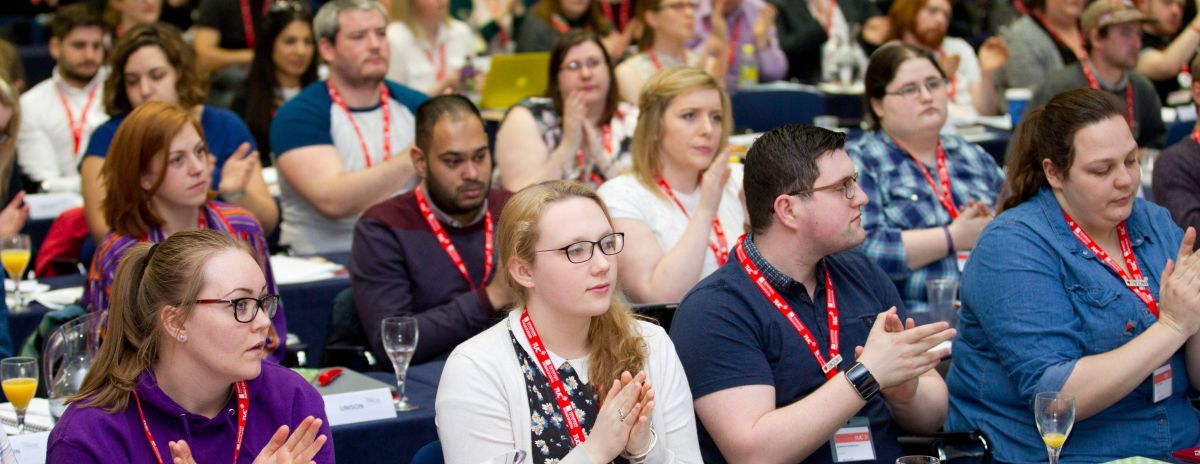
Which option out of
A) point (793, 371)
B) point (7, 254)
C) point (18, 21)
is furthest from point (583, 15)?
point (793, 371)

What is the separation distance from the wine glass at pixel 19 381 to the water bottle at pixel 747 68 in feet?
16.9

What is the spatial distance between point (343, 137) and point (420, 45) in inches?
78.8

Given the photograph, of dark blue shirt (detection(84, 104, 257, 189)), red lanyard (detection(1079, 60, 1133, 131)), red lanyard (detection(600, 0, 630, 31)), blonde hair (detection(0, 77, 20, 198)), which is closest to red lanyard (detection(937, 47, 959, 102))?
red lanyard (detection(1079, 60, 1133, 131))

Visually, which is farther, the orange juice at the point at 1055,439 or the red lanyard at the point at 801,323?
the red lanyard at the point at 801,323

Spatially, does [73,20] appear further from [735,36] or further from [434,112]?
[735,36]

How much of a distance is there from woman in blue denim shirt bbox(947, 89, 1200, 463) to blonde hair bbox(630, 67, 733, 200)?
3.85 feet

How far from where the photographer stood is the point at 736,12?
7.89 meters

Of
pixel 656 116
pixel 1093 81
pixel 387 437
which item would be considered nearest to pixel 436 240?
pixel 656 116

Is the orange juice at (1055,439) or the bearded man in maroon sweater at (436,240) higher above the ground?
the bearded man in maroon sweater at (436,240)

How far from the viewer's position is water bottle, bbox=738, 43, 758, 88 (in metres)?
7.76

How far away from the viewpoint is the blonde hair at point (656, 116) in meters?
4.11

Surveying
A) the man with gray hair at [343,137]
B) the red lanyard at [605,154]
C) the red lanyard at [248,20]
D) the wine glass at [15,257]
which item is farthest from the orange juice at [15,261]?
the red lanyard at [248,20]

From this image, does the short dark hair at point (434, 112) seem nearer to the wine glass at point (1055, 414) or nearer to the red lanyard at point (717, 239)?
the red lanyard at point (717, 239)

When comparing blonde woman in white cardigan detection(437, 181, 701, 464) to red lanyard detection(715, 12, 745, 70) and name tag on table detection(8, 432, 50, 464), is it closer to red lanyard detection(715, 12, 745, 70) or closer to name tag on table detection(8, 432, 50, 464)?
name tag on table detection(8, 432, 50, 464)
